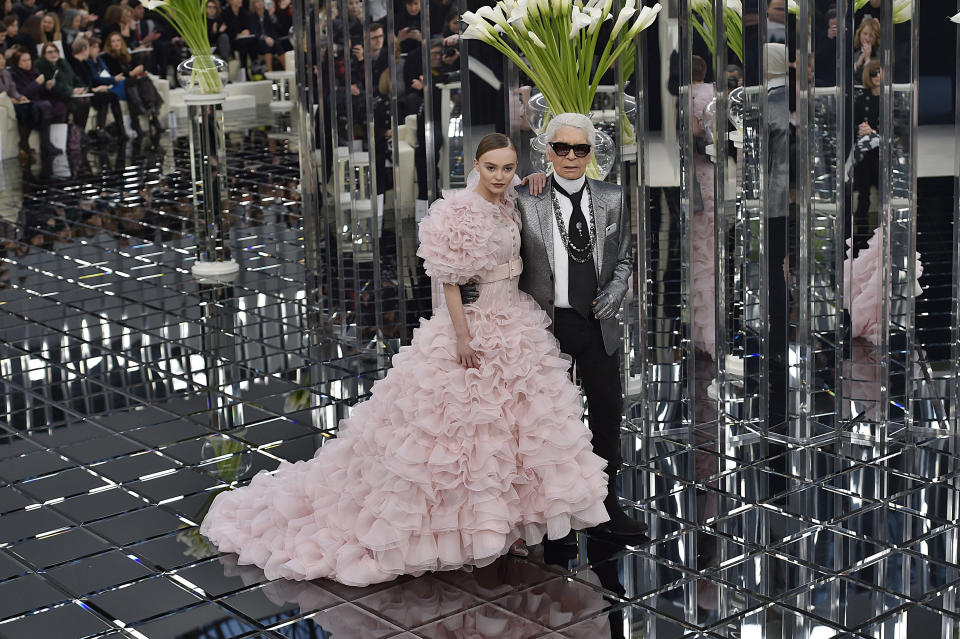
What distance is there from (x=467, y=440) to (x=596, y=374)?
0.56 meters

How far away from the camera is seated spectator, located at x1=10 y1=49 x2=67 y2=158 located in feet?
45.6

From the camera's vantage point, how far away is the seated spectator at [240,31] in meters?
16.9

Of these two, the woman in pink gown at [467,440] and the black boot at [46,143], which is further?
the black boot at [46,143]

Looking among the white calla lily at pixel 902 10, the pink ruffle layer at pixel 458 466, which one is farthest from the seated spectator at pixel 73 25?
the pink ruffle layer at pixel 458 466

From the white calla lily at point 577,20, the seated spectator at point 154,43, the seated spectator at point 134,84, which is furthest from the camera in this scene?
the seated spectator at point 154,43

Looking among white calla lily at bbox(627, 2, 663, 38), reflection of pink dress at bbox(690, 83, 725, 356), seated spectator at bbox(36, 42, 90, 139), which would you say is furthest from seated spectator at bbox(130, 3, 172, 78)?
white calla lily at bbox(627, 2, 663, 38)

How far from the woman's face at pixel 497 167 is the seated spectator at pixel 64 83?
10.6m

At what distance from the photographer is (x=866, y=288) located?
18.2 feet

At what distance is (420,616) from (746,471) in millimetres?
1647

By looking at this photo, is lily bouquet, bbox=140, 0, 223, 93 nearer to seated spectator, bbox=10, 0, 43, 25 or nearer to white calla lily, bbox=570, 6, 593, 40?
white calla lily, bbox=570, 6, 593, 40

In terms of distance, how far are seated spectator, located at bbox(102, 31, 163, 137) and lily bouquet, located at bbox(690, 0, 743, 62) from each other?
1013cm

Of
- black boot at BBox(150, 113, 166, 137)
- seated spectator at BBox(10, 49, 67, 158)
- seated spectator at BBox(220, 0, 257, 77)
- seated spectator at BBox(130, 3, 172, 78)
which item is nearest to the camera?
seated spectator at BBox(10, 49, 67, 158)

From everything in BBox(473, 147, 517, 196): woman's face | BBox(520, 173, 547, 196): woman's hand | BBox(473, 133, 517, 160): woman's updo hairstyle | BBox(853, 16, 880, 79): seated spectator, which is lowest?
BBox(520, 173, 547, 196): woman's hand

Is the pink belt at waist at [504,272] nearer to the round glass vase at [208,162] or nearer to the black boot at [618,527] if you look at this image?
the black boot at [618,527]
